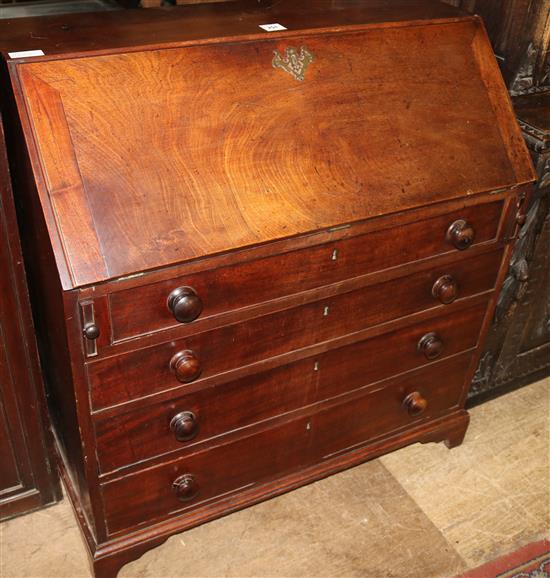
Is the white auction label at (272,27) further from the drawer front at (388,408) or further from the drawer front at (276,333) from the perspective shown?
the drawer front at (388,408)

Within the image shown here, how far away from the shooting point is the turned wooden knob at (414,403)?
224 cm

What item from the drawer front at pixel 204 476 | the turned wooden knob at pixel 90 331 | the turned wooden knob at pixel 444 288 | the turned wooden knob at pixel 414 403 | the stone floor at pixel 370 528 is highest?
the turned wooden knob at pixel 90 331

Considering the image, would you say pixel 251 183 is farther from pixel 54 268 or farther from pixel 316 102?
pixel 54 268

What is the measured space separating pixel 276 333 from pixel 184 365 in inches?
11.1

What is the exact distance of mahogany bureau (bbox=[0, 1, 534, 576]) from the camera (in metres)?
1.50

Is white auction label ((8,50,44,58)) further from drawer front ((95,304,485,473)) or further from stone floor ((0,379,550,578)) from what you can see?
stone floor ((0,379,550,578))

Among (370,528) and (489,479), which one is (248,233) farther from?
(489,479)

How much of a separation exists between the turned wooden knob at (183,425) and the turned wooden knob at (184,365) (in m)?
0.15

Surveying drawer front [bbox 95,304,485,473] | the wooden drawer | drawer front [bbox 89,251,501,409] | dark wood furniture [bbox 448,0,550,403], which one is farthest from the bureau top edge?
the wooden drawer

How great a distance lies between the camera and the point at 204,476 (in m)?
2.00

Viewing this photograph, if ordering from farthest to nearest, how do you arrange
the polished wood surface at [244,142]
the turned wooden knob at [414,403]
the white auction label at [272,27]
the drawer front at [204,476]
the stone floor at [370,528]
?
the turned wooden knob at [414,403] < the stone floor at [370,528] < the drawer front at [204,476] < the white auction label at [272,27] < the polished wood surface at [244,142]

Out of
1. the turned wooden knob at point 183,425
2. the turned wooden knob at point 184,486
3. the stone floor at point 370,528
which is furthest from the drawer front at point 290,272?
the stone floor at point 370,528

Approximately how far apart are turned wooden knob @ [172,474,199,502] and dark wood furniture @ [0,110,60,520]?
47cm

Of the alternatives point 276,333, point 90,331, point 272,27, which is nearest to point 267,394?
point 276,333
